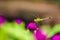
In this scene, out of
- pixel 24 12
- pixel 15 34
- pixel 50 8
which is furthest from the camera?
pixel 50 8

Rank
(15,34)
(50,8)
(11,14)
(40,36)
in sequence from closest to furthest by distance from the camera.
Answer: (40,36) → (15,34) → (11,14) → (50,8)

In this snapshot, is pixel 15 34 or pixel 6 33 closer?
pixel 6 33

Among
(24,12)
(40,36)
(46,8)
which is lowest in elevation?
(40,36)

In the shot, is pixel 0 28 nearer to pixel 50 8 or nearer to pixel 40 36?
pixel 40 36

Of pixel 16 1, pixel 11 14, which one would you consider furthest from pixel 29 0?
pixel 11 14

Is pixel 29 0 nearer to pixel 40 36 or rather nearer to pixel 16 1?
pixel 16 1

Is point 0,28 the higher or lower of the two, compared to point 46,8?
A: lower

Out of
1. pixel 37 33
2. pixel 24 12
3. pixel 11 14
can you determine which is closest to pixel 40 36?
pixel 37 33

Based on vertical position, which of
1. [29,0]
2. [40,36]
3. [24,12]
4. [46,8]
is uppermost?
[29,0]

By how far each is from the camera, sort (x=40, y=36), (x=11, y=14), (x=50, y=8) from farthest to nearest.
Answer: (x=50, y=8), (x=11, y=14), (x=40, y=36)
